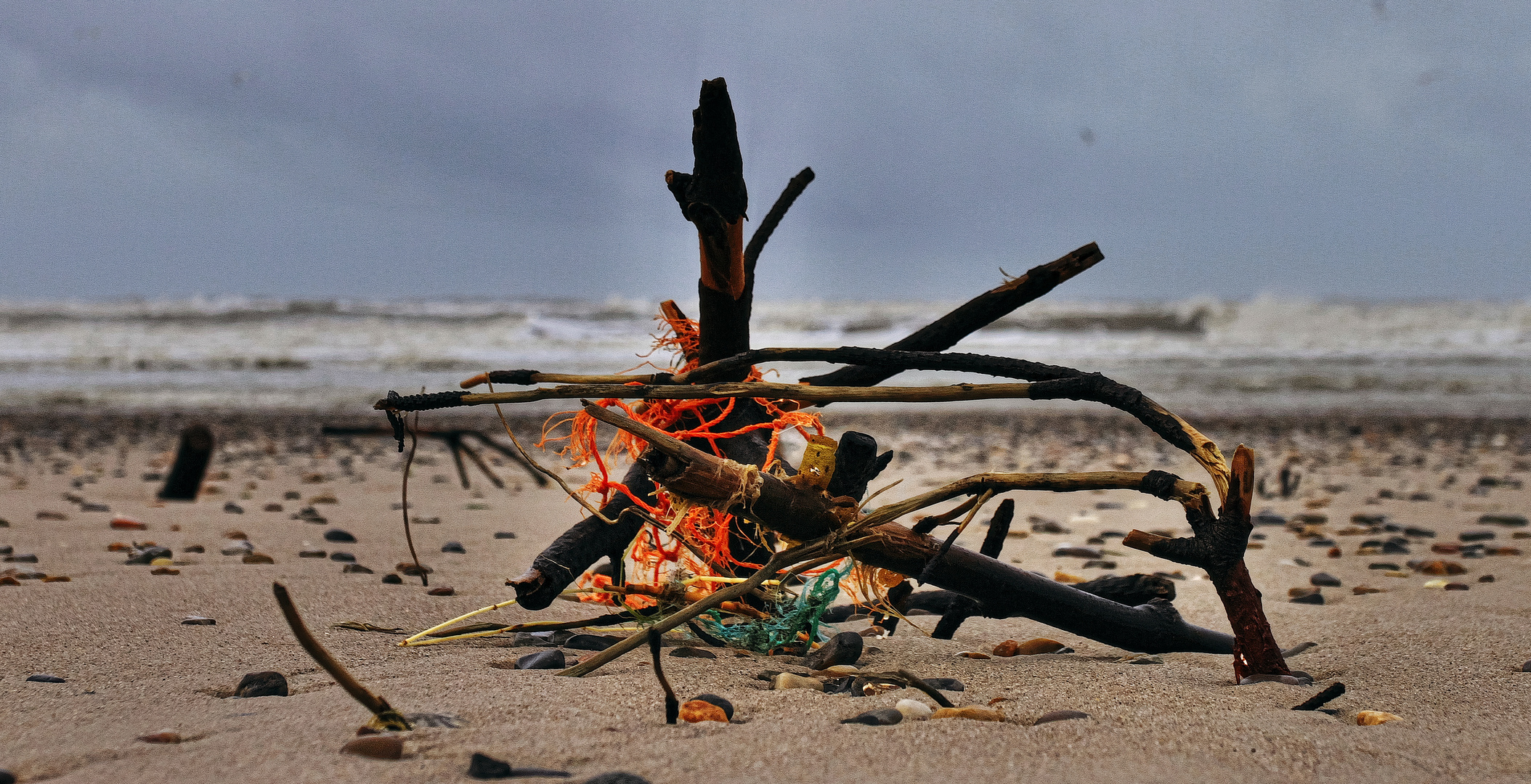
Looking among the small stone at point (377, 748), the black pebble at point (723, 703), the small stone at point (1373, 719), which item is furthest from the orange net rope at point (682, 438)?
the small stone at point (1373, 719)

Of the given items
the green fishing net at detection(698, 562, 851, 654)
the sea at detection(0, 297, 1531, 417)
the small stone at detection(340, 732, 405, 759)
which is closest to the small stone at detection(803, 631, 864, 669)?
the green fishing net at detection(698, 562, 851, 654)

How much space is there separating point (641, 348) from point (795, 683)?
19.3 metres

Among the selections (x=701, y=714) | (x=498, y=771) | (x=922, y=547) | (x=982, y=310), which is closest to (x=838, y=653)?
(x=922, y=547)

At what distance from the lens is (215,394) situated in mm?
15953

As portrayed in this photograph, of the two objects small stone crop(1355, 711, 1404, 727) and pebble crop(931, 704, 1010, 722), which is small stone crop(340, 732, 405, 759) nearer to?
pebble crop(931, 704, 1010, 722)

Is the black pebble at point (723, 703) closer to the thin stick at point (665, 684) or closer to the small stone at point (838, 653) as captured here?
the thin stick at point (665, 684)

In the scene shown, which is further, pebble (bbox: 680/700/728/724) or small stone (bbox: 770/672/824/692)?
small stone (bbox: 770/672/824/692)

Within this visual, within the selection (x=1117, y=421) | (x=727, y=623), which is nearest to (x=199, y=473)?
(x=727, y=623)

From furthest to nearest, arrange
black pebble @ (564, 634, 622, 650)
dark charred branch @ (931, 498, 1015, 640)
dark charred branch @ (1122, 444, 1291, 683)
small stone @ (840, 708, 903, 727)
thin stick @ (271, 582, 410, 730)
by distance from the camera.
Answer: black pebble @ (564, 634, 622, 650) → dark charred branch @ (931, 498, 1015, 640) → dark charred branch @ (1122, 444, 1291, 683) → small stone @ (840, 708, 903, 727) → thin stick @ (271, 582, 410, 730)

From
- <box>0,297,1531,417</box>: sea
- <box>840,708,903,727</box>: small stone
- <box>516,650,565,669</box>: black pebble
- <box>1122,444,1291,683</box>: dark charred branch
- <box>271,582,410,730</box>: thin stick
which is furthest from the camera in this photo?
<box>0,297,1531,417</box>: sea

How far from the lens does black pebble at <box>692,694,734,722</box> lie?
1787 mm

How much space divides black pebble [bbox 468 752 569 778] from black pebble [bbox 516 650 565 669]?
2.19 ft

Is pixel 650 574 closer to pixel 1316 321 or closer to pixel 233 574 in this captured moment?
pixel 233 574

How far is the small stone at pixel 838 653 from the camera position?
2258mm
